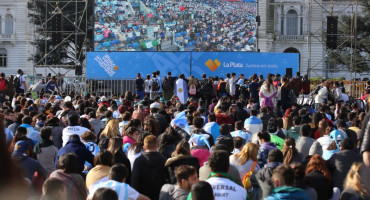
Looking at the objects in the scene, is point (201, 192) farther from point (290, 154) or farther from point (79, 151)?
point (79, 151)

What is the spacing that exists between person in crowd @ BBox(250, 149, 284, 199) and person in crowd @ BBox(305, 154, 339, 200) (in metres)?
0.33

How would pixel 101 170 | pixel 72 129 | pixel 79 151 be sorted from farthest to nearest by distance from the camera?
1. pixel 72 129
2. pixel 79 151
3. pixel 101 170

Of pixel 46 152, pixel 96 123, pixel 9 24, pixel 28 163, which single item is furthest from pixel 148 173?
pixel 9 24

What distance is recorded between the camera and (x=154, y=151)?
6.83 meters

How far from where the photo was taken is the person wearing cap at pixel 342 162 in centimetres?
711

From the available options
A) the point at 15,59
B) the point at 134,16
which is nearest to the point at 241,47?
the point at 134,16

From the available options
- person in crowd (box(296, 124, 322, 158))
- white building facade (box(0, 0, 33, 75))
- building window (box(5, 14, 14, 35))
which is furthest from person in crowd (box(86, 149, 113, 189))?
building window (box(5, 14, 14, 35))

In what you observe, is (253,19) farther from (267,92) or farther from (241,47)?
(267,92)

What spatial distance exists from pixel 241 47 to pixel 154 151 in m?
27.7

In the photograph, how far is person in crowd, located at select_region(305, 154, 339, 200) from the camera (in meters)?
6.26

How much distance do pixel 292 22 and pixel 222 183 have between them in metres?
64.0

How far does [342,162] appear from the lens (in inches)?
285

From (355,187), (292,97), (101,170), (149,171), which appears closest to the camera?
(355,187)

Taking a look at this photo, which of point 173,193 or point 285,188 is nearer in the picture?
point 285,188
